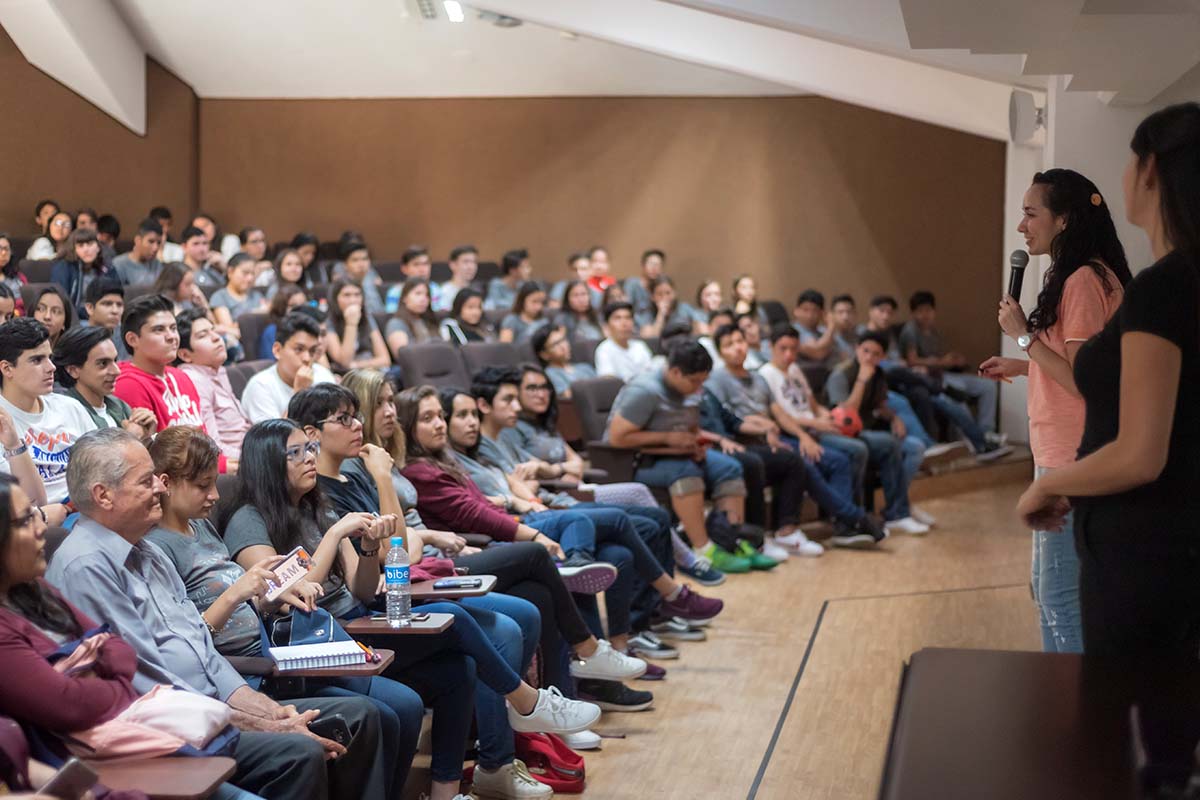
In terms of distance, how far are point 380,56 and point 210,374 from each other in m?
5.87

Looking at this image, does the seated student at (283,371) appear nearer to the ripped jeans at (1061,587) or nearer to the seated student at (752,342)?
the ripped jeans at (1061,587)

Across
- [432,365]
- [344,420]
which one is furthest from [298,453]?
[432,365]

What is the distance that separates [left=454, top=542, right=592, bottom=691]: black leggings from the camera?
3.39 m

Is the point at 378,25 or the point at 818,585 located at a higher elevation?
the point at 378,25

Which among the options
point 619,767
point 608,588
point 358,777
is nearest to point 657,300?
point 608,588

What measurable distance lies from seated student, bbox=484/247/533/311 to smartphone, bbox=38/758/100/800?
282 inches

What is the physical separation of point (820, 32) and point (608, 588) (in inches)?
87.3

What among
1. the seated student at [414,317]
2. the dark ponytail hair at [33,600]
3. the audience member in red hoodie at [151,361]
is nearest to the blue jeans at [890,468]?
the seated student at [414,317]

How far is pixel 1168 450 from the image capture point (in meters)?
1.64

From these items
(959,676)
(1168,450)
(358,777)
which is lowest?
(358,777)

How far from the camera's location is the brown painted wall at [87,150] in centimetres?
805

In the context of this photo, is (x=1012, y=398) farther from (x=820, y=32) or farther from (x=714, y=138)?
(x=820, y=32)

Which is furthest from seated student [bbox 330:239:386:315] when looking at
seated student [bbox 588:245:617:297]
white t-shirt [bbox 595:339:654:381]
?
white t-shirt [bbox 595:339:654:381]

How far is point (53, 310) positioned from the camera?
467 cm
